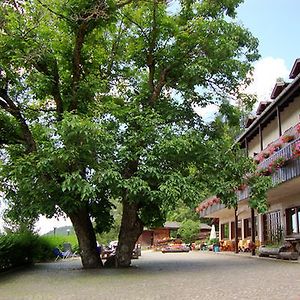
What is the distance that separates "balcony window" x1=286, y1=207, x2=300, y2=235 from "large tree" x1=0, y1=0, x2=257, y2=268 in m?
6.99

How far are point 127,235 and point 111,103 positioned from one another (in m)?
4.95

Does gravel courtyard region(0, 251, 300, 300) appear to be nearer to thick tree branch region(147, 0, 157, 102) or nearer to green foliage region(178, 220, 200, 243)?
thick tree branch region(147, 0, 157, 102)

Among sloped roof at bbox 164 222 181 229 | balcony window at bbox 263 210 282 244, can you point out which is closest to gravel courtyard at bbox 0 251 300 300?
balcony window at bbox 263 210 282 244

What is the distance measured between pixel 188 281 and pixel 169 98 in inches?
362

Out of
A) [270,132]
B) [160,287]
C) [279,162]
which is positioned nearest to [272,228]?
[270,132]

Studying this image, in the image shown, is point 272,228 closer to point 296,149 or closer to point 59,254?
point 296,149

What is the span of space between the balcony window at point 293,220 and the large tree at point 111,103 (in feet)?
22.9

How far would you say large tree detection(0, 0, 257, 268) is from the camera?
14.8 meters

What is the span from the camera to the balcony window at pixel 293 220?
22.5 meters

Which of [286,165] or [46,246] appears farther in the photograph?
[46,246]

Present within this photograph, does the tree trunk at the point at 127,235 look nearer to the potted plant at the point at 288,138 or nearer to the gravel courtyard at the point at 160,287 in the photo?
the gravel courtyard at the point at 160,287

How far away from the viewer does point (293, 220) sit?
23.1m

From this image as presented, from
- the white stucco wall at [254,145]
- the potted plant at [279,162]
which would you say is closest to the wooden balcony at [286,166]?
the potted plant at [279,162]

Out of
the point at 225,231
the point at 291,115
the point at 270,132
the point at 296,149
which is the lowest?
the point at 225,231
